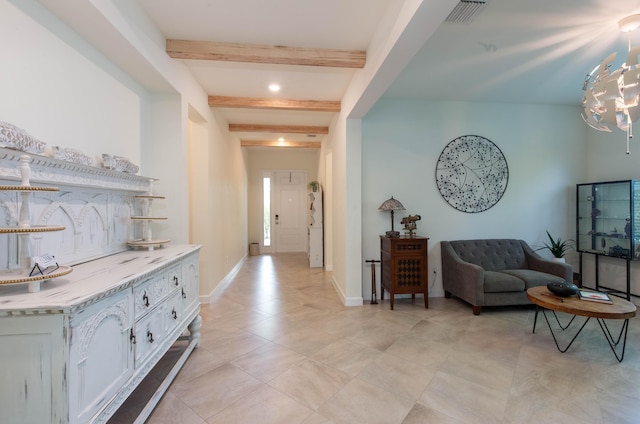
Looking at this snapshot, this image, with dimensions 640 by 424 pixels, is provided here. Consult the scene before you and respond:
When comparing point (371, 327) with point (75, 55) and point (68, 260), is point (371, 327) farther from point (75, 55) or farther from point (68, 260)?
point (75, 55)

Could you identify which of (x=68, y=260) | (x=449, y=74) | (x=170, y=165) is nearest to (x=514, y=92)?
(x=449, y=74)

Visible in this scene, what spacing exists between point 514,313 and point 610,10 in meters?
3.08

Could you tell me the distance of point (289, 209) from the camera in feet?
26.7

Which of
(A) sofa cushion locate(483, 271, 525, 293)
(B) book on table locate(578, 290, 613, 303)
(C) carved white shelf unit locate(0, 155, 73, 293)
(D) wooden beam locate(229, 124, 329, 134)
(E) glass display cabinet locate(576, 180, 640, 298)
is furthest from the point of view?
(D) wooden beam locate(229, 124, 329, 134)

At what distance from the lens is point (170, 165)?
2871 mm

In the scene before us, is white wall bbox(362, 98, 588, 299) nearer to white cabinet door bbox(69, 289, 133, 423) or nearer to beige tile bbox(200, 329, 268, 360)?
beige tile bbox(200, 329, 268, 360)

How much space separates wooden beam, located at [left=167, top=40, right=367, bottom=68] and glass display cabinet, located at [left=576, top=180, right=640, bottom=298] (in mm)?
3916

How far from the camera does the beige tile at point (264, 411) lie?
1.72 meters

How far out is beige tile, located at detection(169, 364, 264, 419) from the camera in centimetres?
185

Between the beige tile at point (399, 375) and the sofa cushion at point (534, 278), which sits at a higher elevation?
the sofa cushion at point (534, 278)

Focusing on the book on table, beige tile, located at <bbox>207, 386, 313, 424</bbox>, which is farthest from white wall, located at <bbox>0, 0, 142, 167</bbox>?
the book on table

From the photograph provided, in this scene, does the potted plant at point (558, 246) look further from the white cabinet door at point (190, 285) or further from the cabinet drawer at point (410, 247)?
the white cabinet door at point (190, 285)

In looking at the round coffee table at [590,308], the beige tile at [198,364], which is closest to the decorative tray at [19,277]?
the beige tile at [198,364]

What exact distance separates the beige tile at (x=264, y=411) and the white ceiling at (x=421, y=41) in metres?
2.58
